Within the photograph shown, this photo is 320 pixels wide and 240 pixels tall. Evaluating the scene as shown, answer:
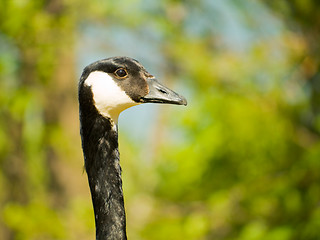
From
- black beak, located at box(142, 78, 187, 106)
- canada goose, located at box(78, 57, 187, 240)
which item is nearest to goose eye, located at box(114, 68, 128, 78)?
canada goose, located at box(78, 57, 187, 240)

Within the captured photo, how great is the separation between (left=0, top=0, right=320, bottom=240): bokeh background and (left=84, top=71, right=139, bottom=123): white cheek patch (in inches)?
91.9

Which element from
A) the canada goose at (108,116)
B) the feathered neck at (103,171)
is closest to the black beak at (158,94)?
the canada goose at (108,116)

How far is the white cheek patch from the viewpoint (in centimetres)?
341

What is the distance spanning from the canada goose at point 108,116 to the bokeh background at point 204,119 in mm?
2124

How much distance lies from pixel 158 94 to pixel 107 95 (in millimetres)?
375

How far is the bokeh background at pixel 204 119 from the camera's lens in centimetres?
628

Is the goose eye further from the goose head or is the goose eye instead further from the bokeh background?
the bokeh background

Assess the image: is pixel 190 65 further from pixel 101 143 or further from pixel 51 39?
pixel 101 143

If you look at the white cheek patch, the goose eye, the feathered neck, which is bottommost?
the feathered neck

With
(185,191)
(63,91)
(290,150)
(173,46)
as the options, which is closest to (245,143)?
(290,150)

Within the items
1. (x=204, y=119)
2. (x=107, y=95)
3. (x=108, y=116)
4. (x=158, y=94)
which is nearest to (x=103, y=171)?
(x=108, y=116)

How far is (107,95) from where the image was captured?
3416mm

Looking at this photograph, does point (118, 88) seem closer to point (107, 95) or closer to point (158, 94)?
point (107, 95)

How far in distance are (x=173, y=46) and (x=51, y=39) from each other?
2.36 m
